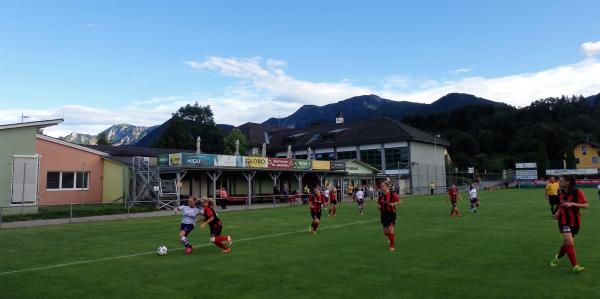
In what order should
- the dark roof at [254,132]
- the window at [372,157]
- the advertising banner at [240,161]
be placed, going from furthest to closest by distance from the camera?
the dark roof at [254,132]
the window at [372,157]
the advertising banner at [240,161]

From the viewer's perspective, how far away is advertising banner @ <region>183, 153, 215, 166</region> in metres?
32.0

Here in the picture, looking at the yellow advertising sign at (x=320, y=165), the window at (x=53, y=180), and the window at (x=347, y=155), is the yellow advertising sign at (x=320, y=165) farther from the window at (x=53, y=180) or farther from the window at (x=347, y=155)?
the window at (x=347, y=155)

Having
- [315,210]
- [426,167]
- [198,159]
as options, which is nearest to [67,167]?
[198,159]

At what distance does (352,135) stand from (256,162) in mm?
34112

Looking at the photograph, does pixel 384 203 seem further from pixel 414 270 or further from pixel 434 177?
pixel 434 177

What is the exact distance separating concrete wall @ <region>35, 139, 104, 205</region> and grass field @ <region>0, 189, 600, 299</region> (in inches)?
685

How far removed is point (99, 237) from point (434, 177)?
189 ft

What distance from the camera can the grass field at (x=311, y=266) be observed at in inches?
295

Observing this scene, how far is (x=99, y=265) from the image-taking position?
33.7 ft

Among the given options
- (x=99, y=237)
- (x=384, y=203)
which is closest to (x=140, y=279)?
(x=384, y=203)

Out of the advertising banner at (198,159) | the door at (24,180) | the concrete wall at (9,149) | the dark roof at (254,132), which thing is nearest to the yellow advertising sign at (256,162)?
the advertising banner at (198,159)

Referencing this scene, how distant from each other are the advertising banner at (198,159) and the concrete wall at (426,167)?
3354 centimetres

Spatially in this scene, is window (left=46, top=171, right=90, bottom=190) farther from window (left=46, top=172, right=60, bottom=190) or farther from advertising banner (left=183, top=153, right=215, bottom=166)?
advertising banner (left=183, top=153, right=215, bottom=166)

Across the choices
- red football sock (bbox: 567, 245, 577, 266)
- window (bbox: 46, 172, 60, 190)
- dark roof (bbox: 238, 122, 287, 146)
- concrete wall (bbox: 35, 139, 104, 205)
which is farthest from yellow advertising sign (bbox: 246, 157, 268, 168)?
dark roof (bbox: 238, 122, 287, 146)
